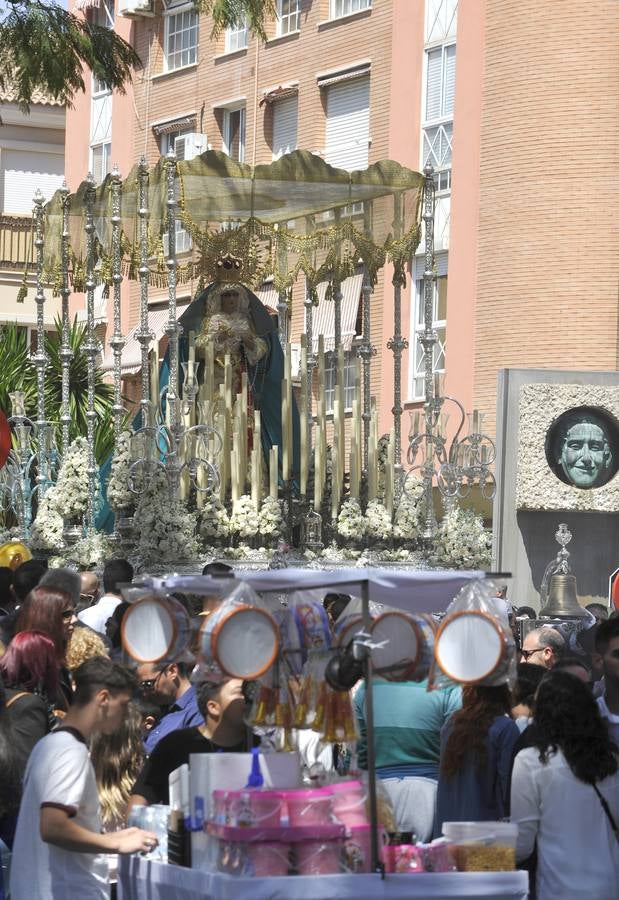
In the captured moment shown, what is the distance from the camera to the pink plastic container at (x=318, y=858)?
6047mm

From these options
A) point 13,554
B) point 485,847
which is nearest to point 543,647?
point 485,847

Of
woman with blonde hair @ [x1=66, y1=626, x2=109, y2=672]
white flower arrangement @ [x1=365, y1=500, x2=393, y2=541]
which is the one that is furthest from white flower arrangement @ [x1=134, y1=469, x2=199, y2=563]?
woman with blonde hair @ [x1=66, y1=626, x2=109, y2=672]

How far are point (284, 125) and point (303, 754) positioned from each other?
22027mm

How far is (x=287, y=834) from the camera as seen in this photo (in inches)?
236

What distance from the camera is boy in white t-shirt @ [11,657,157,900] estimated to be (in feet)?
20.5

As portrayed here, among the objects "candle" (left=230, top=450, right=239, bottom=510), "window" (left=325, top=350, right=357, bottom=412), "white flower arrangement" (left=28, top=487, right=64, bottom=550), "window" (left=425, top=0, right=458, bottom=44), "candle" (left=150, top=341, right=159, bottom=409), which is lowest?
"white flower arrangement" (left=28, top=487, right=64, bottom=550)

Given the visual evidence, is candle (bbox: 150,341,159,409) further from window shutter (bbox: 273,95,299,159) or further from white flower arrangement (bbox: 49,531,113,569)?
window shutter (bbox: 273,95,299,159)

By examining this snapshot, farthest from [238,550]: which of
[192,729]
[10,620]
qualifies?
[192,729]

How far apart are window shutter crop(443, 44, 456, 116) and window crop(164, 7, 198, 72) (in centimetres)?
626

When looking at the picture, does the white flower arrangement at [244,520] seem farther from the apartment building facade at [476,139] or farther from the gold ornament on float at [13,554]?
the apartment building facade at [476,139]

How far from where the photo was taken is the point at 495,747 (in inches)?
277

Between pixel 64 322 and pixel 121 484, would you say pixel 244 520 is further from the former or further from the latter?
pixel 64 322

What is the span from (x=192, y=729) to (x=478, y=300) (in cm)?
1767

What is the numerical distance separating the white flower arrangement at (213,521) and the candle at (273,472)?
507 mm
